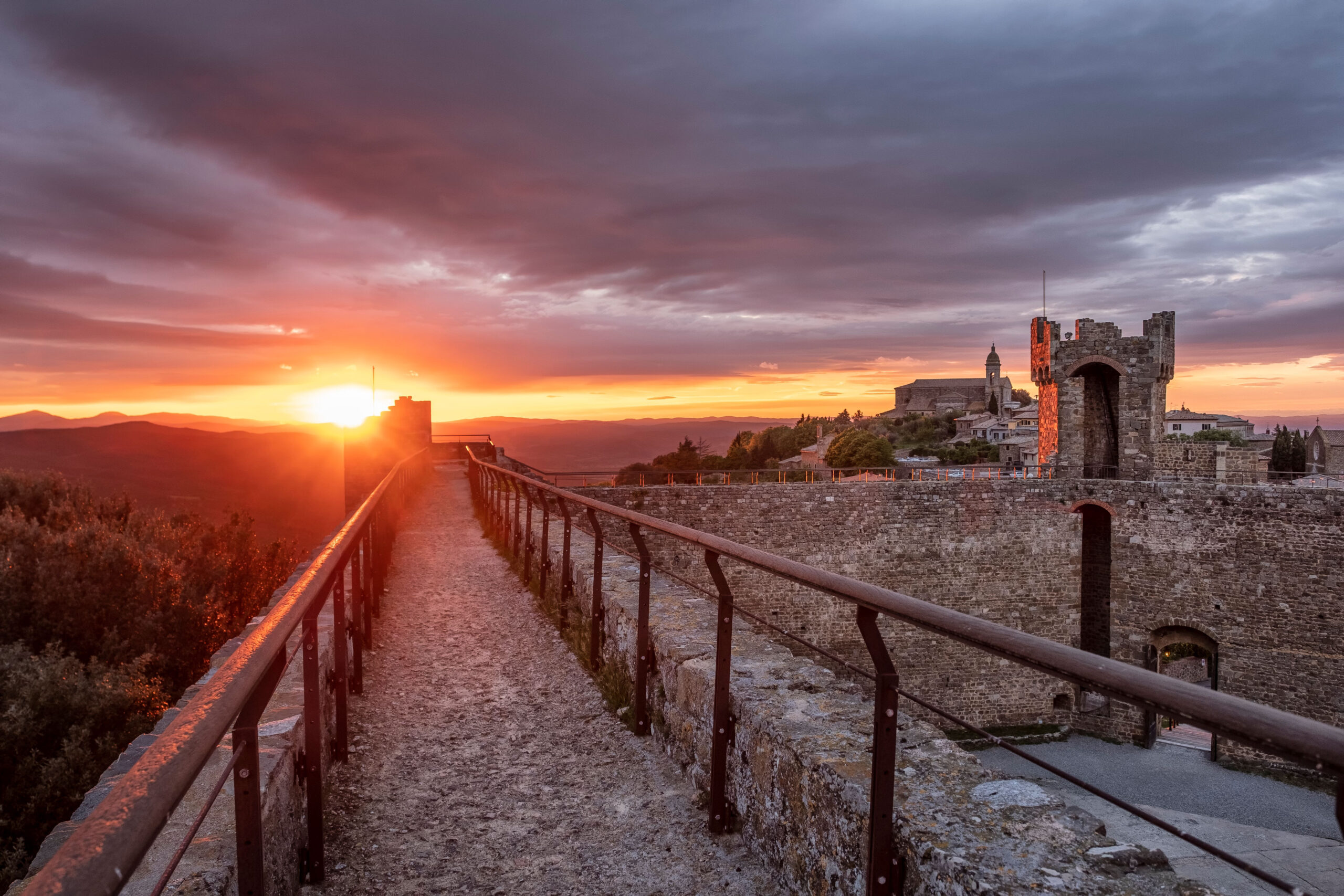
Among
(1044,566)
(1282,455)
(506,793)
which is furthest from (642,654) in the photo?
(1282,455)

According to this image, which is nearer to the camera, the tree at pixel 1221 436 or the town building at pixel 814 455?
the town building at pixel 814 455

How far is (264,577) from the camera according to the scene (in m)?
22.6

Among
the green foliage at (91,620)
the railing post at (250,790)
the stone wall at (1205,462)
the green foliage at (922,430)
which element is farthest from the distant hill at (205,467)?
the green foliage at (922,430)

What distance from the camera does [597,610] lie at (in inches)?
194

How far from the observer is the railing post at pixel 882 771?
6.56 feet

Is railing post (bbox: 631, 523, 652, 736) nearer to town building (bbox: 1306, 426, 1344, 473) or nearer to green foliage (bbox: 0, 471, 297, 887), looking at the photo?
green foliage (bbox: 0, 471, 297, 887)

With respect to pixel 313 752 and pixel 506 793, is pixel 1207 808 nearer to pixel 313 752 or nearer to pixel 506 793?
pixel 506 793

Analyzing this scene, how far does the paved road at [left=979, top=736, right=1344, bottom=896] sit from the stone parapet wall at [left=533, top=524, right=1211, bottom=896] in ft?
35.1

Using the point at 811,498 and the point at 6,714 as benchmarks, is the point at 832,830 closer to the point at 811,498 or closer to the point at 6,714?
the point at 6,714

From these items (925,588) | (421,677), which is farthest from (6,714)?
(925,588)

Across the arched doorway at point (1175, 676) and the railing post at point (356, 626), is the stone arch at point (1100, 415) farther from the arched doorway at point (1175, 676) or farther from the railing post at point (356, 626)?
the railing post at point (356, 626)

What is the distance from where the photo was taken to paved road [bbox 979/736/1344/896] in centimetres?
1245

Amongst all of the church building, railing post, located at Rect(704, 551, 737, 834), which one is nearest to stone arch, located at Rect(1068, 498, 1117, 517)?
railing post, located at Rect(704, 551, 737, 834)

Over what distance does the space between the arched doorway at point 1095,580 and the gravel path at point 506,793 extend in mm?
18449
